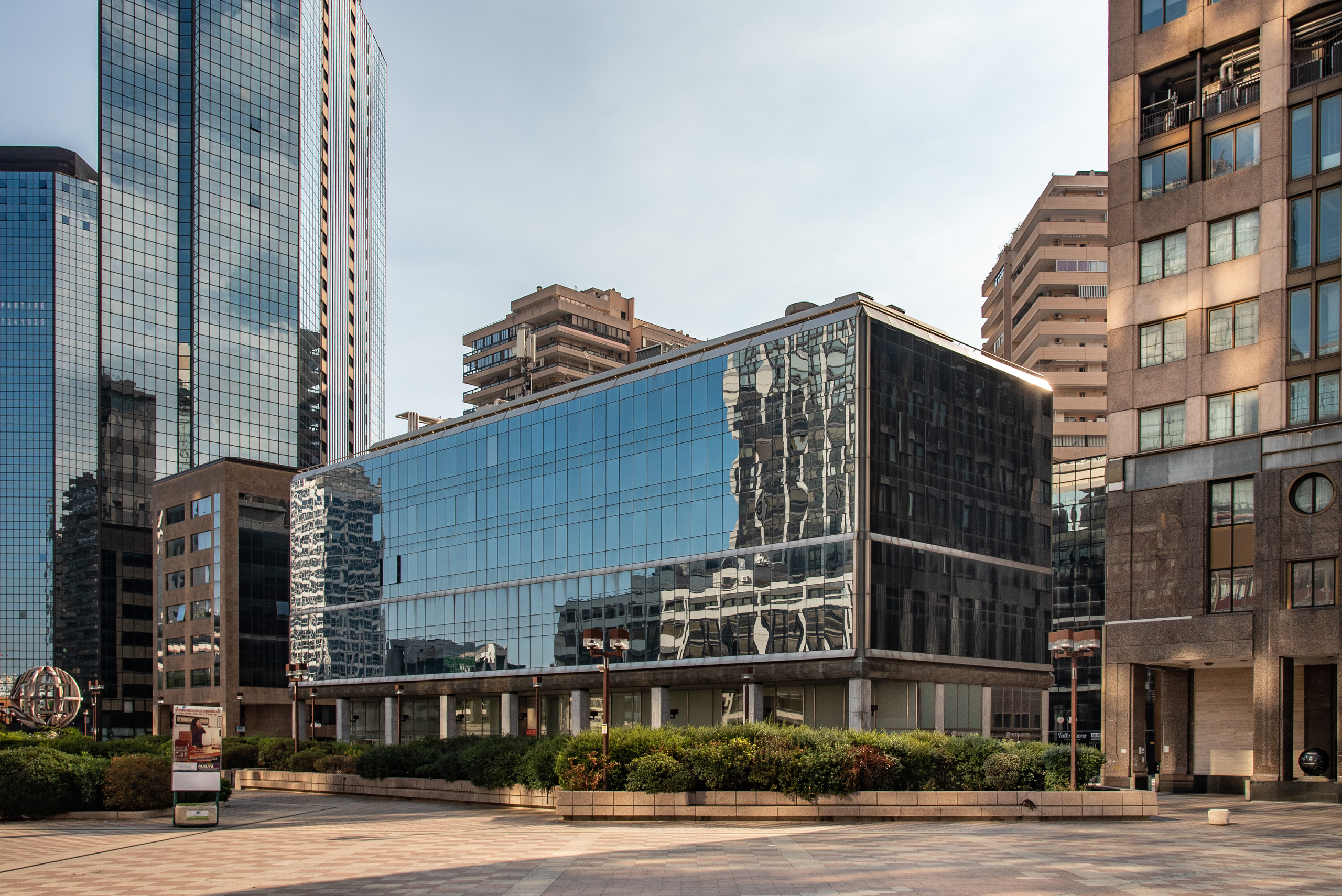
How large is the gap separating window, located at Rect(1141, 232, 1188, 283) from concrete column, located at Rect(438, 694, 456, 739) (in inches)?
2195

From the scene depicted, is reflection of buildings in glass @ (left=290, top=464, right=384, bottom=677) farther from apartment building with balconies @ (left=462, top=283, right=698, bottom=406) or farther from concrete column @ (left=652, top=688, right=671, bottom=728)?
apartment building with balconies @ (left=462, top=283, right=698, bottom=406)

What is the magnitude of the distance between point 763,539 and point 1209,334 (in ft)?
82.8

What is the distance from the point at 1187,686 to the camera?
46.8m

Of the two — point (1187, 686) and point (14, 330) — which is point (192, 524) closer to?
point (14, 330)

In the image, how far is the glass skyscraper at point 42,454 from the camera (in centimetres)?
15388

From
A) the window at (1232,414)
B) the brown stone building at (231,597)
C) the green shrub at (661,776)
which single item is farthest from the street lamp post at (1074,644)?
the brown stone building at (231,597)

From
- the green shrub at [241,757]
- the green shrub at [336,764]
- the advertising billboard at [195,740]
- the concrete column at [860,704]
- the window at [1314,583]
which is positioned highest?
the window at [1314,583]

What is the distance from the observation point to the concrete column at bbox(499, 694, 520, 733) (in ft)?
257

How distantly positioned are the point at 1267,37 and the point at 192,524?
4016 inches

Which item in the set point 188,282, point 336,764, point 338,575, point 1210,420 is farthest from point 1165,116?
point 188,282

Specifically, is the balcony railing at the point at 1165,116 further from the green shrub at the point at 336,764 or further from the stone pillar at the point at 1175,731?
the green shrub at the point at 336,764

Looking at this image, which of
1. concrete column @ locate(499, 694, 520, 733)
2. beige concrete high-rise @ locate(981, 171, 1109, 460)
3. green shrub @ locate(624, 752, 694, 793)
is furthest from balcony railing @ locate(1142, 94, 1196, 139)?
beige concrete high-rise @ locate(981, 171, 1109, 460)

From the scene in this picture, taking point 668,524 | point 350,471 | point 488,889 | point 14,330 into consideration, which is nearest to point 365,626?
point 350,471

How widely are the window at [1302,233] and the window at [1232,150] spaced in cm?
256
